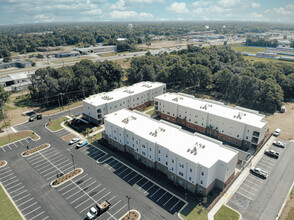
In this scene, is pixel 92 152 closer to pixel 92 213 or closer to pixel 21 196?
pixel 21 196

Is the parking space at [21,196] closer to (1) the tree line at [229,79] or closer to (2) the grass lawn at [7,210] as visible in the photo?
(2) the grass lawn at [7,210]

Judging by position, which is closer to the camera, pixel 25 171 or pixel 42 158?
pixel 25 171

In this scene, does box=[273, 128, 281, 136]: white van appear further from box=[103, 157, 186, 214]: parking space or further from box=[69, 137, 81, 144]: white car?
box=[69, 137, 81, 144]: white car

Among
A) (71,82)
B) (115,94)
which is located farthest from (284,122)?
(71,82)

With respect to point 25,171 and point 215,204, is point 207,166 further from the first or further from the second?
point 25,171

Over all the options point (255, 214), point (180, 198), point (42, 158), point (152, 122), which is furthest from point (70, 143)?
point (255, 214)


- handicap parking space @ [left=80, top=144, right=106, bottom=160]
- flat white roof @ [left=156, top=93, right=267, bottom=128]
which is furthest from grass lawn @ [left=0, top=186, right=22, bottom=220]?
flat white roof @ [left=156, top=93, right=267, bottom=128]
